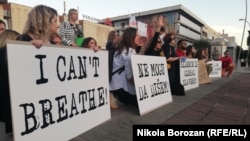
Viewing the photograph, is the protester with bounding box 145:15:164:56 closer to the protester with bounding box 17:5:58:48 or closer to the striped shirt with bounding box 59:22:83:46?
the striped shirt with bounding box 59:22:83:46

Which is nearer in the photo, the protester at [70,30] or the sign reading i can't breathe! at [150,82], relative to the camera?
the sign reading i can't breathe! at [150,82]

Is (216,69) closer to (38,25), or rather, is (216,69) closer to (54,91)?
(38,25)

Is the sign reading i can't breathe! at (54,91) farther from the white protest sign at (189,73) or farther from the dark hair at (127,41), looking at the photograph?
the white protest sign at (189,73)

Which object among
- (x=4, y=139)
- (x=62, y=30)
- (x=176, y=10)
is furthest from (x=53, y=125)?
(x=176, y=10)

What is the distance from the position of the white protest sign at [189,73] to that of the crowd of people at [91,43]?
1.47ft

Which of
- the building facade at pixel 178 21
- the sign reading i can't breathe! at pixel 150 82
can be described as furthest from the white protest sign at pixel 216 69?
the building facade at pixel 178 21

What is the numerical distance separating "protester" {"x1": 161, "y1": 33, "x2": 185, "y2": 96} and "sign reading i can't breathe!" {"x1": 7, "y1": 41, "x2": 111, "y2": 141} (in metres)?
2.96

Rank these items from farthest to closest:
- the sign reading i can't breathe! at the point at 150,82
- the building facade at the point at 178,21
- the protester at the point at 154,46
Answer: the building facade at the point at 178,21 < the protester at the point at 154,46 < the sign reading i can't breathe! at the point at 150,82

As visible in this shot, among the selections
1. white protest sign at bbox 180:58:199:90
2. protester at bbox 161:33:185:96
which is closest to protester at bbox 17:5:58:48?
protester at bbox 161:33:185:96

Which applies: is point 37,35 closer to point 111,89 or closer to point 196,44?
point 111,89

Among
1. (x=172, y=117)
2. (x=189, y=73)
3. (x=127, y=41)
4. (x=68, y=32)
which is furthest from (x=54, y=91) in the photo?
(x=189, y=73)

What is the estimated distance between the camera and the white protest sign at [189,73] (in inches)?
304

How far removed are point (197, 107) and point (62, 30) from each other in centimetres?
295

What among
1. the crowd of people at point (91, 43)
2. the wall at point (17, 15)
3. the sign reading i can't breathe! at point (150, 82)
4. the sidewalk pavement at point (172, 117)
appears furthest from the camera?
the wall at point (17, 15)
